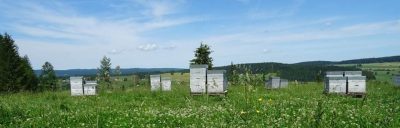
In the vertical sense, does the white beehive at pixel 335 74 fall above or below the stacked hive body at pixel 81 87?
above

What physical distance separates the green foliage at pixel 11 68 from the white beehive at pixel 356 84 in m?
62.3

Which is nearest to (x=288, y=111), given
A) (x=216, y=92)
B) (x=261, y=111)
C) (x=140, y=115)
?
(x=261, y=111)

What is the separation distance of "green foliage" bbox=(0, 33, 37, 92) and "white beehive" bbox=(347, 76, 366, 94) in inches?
2453

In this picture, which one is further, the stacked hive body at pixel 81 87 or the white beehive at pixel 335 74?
the white beehive at pixel 335 74

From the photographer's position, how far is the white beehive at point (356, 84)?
2986 centimetres

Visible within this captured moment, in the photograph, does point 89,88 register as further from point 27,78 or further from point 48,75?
point 48,75

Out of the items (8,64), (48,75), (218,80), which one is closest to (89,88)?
(218,80)

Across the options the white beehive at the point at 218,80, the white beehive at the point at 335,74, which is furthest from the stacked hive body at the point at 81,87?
the white beehive at the point at 335,74

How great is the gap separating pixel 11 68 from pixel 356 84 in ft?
218

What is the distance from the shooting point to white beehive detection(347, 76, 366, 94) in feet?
98.0

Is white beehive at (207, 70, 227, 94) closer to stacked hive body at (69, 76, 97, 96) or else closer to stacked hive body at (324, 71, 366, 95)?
stacked hive body at (324, 71, 366, 95)

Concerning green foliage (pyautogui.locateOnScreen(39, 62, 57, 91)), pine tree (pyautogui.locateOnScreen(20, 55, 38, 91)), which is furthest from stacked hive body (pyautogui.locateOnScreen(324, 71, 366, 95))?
green foliage (pyautogui.locateOnScreen(39, 62, 57, 91))

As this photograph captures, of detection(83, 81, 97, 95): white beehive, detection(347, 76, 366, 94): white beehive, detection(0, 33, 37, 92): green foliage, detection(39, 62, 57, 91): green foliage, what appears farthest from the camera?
detection(39, 62, 57, 91): green foliage

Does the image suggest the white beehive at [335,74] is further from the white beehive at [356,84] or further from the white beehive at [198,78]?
the white beehive at [198,78]
